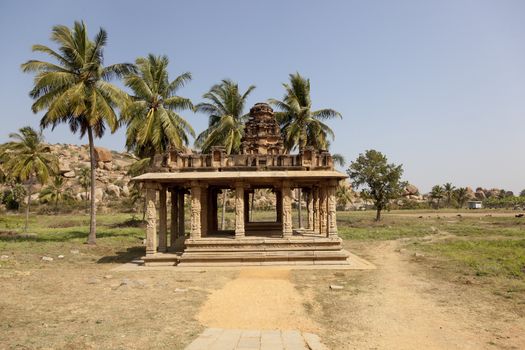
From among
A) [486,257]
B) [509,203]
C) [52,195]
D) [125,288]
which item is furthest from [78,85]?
[509,203]

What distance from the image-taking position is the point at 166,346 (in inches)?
254

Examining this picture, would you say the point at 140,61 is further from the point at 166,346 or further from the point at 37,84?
the point at 166,346

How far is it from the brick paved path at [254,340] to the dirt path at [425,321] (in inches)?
35.5

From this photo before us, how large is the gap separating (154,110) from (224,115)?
5.89m

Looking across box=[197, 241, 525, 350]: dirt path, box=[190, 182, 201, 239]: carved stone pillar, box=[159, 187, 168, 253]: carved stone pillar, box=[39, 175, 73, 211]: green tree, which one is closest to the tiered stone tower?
box=[190, 182, 201, 239]: carved stone pillar

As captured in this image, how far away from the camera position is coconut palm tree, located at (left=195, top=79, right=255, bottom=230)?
26.0 m

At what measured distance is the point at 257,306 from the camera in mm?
9344

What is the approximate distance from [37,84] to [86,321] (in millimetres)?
16195

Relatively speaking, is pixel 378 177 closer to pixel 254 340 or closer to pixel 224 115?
pixel 224 115

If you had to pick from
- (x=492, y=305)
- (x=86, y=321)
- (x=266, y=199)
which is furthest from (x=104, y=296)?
(x=266, y=199)

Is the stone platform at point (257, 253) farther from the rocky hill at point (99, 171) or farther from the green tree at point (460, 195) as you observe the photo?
the green tree at point (460, 195)

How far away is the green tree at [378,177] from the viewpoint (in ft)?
124

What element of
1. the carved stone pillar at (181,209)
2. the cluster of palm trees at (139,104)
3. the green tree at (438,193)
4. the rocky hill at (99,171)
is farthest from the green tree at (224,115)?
the green tree at (438,193)

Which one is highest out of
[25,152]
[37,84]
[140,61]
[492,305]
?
[140,61]
